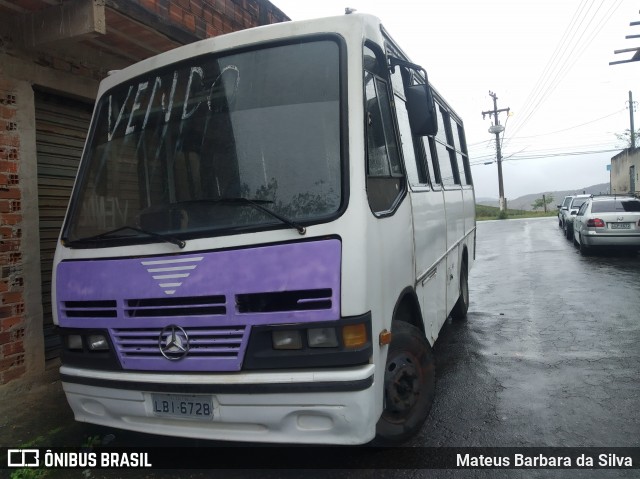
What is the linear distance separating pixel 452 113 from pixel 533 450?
16.3ft

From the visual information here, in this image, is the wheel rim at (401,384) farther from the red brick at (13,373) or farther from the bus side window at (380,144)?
the red brick at (13,373)

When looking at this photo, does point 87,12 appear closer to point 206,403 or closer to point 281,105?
point 281,105

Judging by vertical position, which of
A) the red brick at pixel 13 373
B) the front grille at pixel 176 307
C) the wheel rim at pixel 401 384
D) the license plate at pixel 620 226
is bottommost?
the red brick at pixel 13 373

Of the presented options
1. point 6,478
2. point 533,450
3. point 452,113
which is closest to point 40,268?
point 6,478

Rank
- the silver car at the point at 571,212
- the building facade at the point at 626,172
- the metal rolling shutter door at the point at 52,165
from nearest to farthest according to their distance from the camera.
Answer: the metal rolling shutter door at the point at 52,165 < the silver car at the point at 571,212 < the building facade at the point at 626,172

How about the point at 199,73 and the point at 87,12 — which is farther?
the point at 87,12

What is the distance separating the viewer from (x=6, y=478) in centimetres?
315

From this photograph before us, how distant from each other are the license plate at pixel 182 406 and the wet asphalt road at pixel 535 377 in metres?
0.60

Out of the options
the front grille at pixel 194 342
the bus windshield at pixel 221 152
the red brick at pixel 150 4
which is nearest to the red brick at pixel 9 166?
the bus windshield at pixel 221 152

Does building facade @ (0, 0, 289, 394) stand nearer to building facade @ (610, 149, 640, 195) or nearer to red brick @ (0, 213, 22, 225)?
red brick @ (0, 213, 22, 225)

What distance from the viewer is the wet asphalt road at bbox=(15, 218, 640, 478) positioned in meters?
3.32

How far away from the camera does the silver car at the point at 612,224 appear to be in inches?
468

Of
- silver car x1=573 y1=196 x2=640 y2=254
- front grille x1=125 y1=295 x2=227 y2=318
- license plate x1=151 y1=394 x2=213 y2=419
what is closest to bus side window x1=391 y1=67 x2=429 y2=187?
front grille x1=125 y1=295 x2=227 y2=318

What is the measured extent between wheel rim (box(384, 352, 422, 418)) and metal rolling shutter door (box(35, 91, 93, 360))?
3.59m
